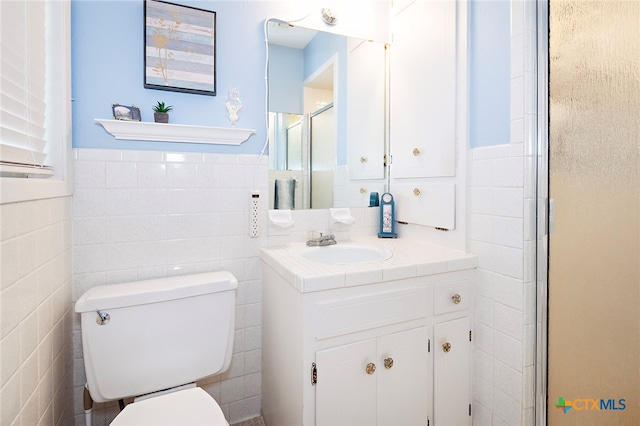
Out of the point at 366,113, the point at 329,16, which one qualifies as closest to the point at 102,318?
the point at 366,113

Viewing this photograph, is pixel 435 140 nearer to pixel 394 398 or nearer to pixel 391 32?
pixel 391 32

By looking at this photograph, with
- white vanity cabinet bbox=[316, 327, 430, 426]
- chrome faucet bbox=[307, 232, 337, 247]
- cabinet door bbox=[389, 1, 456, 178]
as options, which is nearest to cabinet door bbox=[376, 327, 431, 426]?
white vanity cabinet bbox=[316, 327, 430, 426]

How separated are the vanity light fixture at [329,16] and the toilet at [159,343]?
142 centimetres

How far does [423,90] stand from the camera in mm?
1669

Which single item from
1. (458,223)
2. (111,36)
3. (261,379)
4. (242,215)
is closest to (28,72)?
(111,36)

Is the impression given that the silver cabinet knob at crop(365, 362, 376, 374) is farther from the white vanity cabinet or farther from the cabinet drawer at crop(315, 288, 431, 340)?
the cabinet drawer at crop(315, 288, 431, 340)

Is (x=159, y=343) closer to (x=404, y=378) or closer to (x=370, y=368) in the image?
(x=370, y=368)

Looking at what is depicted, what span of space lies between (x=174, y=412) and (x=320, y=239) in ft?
3.02

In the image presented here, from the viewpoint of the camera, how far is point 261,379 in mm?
1672

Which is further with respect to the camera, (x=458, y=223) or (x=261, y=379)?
(x=261, y=379)

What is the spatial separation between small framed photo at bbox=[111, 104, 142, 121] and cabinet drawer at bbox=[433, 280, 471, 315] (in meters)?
1.43

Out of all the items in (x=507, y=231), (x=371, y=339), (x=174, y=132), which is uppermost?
(x=174, y=132)

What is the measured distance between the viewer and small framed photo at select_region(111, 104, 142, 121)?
135 cm

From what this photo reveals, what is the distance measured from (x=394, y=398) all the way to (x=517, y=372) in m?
0.48
